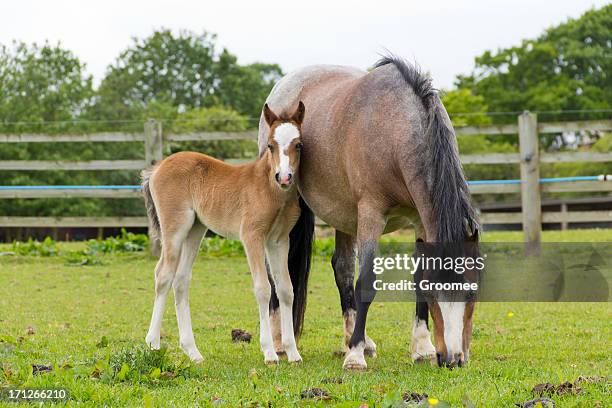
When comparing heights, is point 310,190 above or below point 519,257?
above

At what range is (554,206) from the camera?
36.4 metres

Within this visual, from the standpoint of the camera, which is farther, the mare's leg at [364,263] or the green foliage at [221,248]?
the green foliage at [221,248]

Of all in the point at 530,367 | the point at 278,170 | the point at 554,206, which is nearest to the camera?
the point at 530,367

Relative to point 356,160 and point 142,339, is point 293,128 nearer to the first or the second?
point 356,160

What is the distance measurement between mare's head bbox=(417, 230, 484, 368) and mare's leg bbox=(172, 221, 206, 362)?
190 centimetres

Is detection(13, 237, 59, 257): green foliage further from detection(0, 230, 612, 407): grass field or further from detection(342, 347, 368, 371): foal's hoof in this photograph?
detection(342, 347, 368, 371): foal's hoof

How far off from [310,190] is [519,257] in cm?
713

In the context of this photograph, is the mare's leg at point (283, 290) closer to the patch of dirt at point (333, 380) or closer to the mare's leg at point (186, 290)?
the mare's leg at point (186, 290)

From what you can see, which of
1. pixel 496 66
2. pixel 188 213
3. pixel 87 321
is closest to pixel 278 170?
pixel 188 213

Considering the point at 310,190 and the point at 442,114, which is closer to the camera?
the point at 442,114

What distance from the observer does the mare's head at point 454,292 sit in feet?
17.6

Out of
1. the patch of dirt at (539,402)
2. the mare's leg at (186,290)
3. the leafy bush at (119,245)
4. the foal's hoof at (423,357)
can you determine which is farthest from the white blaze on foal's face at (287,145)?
the leafy bush at (119,245)

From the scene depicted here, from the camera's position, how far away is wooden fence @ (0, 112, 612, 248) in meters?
13.2

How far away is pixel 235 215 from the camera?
6582 millimetres
